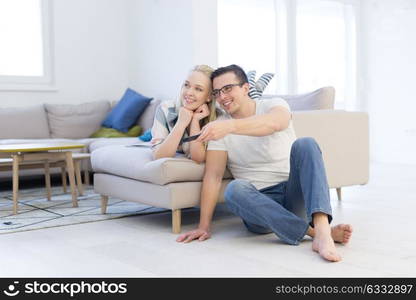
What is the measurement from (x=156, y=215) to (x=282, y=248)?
1145 mm

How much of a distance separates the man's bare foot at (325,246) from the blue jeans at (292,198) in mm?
86

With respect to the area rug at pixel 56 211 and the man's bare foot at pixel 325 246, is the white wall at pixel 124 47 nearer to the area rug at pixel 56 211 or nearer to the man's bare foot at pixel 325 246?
the area rug at pixel 56 211

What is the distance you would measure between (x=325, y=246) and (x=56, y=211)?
195 cm

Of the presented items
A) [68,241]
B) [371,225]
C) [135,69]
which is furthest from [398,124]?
[68,241]

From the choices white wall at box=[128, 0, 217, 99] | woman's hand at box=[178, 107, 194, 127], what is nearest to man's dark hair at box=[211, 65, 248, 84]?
woman's hand at box=[178, 107, 194, 127]

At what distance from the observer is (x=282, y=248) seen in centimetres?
263

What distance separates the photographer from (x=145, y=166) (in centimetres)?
308

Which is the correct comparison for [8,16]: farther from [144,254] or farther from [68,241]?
[144,254]

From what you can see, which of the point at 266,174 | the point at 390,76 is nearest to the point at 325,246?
the point at 266,174

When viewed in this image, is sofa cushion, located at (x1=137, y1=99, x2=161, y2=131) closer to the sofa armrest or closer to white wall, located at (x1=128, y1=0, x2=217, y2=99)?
white wall, located at (x1=128, y1=0, x2=217, y2=99)

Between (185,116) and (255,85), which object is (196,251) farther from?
(255,85)

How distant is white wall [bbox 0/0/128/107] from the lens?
5.83 metres

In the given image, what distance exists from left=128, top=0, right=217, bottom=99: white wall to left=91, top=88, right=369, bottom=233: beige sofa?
1.66 m

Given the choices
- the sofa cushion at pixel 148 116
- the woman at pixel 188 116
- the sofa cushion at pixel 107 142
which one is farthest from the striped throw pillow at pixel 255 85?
the sofa cushion at pixel 148 116
